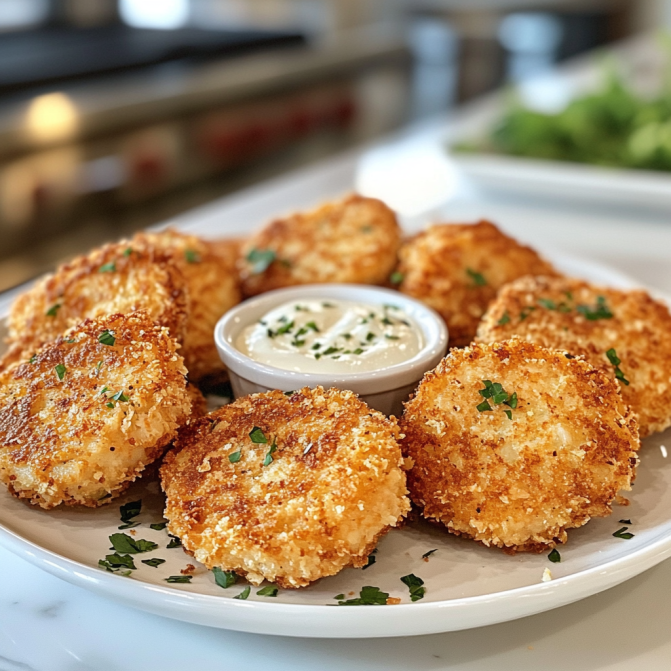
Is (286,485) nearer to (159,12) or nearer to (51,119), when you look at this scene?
(51,119)

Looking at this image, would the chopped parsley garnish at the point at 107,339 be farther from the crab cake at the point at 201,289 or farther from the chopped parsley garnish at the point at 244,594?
the chopped parsley garnish at the point at 244,594

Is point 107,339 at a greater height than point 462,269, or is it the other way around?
point 107,339

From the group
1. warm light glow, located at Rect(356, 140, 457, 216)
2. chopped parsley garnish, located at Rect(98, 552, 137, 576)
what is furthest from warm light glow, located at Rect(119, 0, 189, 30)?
chopped parsley garnish, located at Rect(98, 552, 137, 576)

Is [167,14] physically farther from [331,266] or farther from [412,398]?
[412,398]

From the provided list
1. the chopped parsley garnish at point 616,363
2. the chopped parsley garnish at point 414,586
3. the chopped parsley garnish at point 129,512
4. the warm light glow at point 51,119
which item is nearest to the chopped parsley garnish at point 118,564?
the chopped parsley garnish at point 129,512

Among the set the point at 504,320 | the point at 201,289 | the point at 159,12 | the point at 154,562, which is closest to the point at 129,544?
the point at 154,562

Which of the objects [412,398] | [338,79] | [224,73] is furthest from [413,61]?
[412,398]
